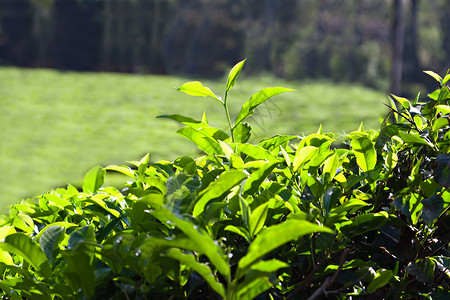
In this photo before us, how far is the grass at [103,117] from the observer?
9023 millimetres

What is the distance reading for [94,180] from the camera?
115 cm

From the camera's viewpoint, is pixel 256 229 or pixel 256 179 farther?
pixel 256 179

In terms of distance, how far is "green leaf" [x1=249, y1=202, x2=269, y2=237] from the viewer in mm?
712

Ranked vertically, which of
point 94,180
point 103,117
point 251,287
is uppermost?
point 251,287

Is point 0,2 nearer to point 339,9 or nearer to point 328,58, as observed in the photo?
point 328,58

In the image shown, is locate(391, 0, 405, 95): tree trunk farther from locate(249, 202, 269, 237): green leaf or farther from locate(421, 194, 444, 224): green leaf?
locate(249, 202, 269, 237): green leaf

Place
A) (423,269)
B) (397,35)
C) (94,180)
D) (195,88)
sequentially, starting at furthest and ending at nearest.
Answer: (397,35), (94,180), (195,88), (423,269)

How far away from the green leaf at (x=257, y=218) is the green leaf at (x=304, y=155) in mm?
187

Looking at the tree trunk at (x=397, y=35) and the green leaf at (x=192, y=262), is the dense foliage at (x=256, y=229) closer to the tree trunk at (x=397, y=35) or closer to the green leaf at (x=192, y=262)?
the green leaf at (x=192, y=262)

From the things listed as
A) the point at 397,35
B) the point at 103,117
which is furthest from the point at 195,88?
the point at 103,117

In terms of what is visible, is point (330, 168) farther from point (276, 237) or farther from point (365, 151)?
point (276, 237)

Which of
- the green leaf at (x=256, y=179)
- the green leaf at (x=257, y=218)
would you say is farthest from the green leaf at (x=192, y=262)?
the green leaf at (x=256, y=179)

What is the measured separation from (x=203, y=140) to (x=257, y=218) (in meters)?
0.27

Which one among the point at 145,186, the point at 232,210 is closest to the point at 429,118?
the point at 232,210
